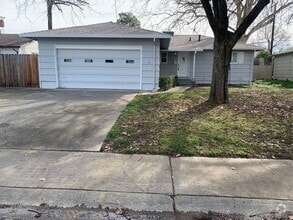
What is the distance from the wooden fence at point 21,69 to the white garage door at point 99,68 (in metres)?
1.48

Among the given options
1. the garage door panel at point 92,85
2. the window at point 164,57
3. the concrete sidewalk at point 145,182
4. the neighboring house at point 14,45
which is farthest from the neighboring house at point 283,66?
the neighboring house at point 14,45

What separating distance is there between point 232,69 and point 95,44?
1048 centimetres

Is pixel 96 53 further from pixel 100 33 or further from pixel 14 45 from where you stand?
pixel 14 45

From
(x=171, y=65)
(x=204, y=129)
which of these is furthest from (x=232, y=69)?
(x=204, y=129)

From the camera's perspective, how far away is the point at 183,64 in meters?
21.0

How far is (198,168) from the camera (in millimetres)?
4719

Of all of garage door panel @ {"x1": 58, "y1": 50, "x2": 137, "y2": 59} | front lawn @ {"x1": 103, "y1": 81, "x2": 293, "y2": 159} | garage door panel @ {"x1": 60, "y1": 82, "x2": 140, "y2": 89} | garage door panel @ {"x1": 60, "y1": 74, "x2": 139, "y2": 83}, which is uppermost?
garage door panel @ {"x1": 58, "y1": 50, "x2": 137, "y2": 59}

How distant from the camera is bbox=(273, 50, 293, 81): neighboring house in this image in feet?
77.9

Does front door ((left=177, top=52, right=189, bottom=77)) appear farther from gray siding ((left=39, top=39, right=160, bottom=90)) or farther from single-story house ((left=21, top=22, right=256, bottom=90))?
gray siding ((left=39, top=39, right=160, bottom=90))

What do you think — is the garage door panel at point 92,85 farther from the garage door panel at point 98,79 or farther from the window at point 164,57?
the window at point 164,57

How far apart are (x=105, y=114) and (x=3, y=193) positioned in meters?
4.88

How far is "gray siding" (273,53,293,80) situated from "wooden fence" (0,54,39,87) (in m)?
19.4

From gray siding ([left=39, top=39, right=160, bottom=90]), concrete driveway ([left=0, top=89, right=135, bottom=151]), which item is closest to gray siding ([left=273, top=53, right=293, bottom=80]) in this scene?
gray siding ([left=39, top=39, right=160, bottom=90])

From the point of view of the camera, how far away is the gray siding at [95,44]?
1423cm
